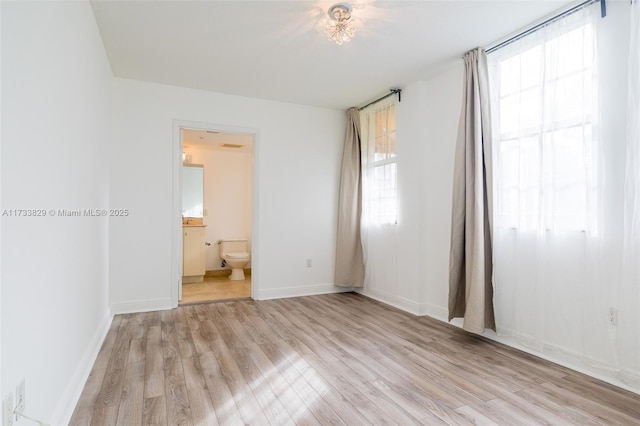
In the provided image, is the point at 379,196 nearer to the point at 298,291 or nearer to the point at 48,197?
the point at 298,291

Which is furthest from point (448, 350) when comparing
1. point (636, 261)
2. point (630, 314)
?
point (636, 261)

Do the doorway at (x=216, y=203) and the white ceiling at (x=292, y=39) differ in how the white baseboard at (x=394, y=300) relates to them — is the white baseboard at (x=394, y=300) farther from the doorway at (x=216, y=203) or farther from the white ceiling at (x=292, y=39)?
the white ceiling at (x=292, y=39)

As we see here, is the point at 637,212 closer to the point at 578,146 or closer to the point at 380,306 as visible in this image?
A: the point at 578,146

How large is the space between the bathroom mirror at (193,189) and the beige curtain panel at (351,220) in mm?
2744

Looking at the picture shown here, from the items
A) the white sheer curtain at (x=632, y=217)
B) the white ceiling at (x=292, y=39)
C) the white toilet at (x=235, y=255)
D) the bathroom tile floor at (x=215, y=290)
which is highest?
the white ceiling at (x=292, y=39)

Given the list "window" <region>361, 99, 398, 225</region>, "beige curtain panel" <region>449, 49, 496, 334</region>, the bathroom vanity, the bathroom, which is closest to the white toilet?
the bathroom

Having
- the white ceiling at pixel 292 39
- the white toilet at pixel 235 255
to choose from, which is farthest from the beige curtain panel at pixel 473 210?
the white toilet at pixel 235 255

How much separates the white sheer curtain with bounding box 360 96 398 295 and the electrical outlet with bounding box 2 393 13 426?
3481mm

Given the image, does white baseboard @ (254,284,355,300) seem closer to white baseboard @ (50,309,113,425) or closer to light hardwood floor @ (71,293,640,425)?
light hardwood floor @ (71,293,640,425)

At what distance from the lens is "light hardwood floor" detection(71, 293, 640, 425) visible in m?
1.81

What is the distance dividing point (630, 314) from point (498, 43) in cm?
221

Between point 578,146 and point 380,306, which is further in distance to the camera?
point 380,306

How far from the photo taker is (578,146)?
7.75 feet

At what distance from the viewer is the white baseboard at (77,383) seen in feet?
5.52
